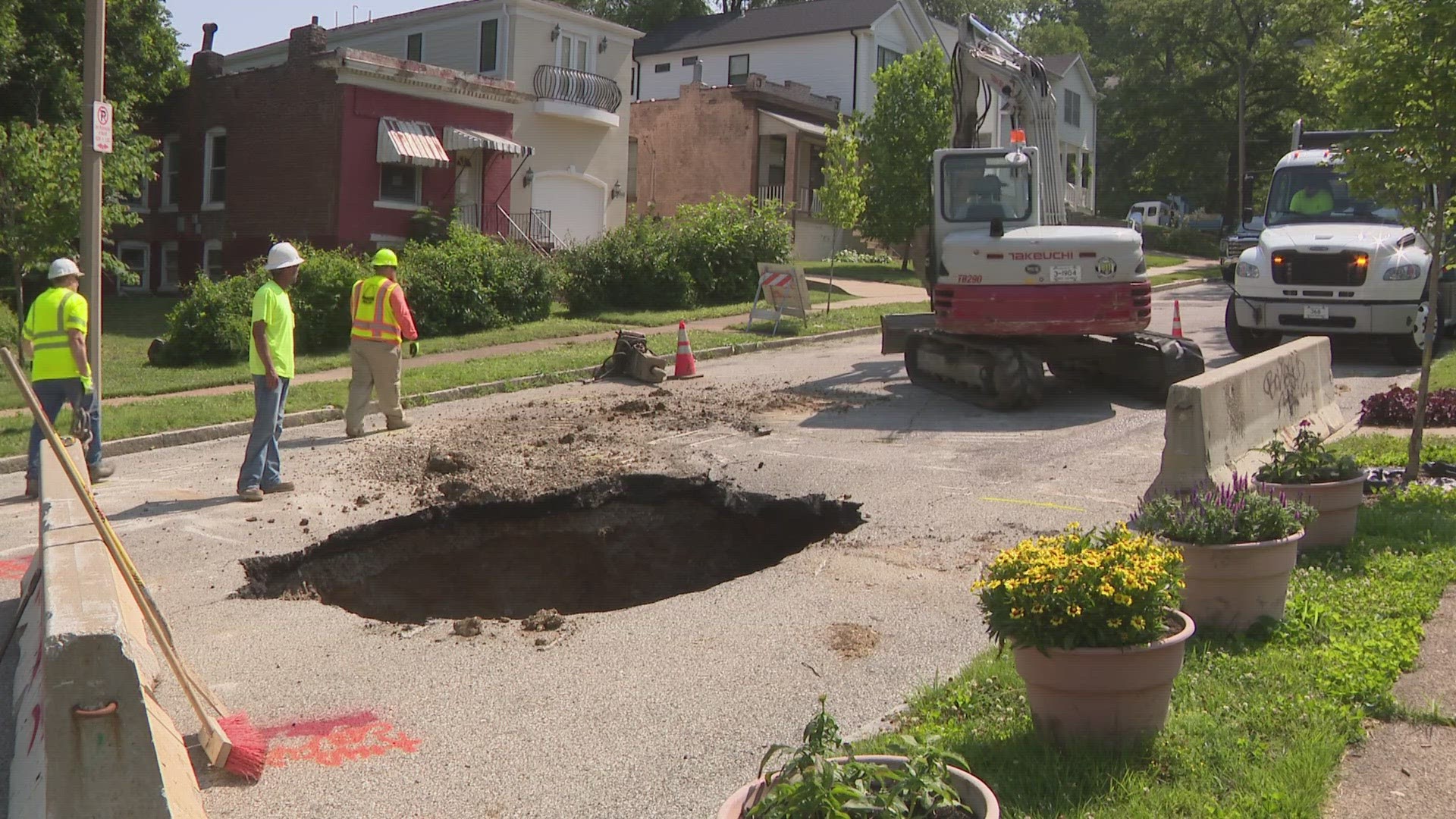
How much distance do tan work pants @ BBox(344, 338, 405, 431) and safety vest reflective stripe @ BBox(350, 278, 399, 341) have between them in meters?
0.06

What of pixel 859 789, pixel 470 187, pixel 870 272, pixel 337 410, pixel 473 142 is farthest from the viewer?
pixel 870 272

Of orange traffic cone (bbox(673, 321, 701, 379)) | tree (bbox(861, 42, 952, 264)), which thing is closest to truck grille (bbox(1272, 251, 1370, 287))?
orange traffic cone (bbox(673, 321, 701, 379))

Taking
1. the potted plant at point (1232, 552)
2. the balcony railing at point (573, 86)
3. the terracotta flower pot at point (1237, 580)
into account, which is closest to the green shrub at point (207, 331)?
the balcony railing at point (573, 86)

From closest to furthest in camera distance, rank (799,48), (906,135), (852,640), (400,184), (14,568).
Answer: (852,640) → (14,568) → (400,184) → (906,135) → (799,48)

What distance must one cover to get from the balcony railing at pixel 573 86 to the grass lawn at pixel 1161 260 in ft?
52.9

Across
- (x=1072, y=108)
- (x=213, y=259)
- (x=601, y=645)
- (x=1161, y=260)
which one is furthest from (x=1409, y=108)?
(x=1072, y=108)

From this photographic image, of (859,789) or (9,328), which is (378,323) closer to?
(859,789)

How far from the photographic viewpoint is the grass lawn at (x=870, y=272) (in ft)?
110

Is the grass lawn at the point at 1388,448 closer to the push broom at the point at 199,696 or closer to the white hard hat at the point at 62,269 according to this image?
the push broom at the point at 199,696

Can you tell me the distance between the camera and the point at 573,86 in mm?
31984

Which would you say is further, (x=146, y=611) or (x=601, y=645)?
(x=601, y=645)

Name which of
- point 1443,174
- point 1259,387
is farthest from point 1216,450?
point 1443,174

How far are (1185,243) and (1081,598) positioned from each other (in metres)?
45.1

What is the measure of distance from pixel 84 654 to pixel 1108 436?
34.4 feet
